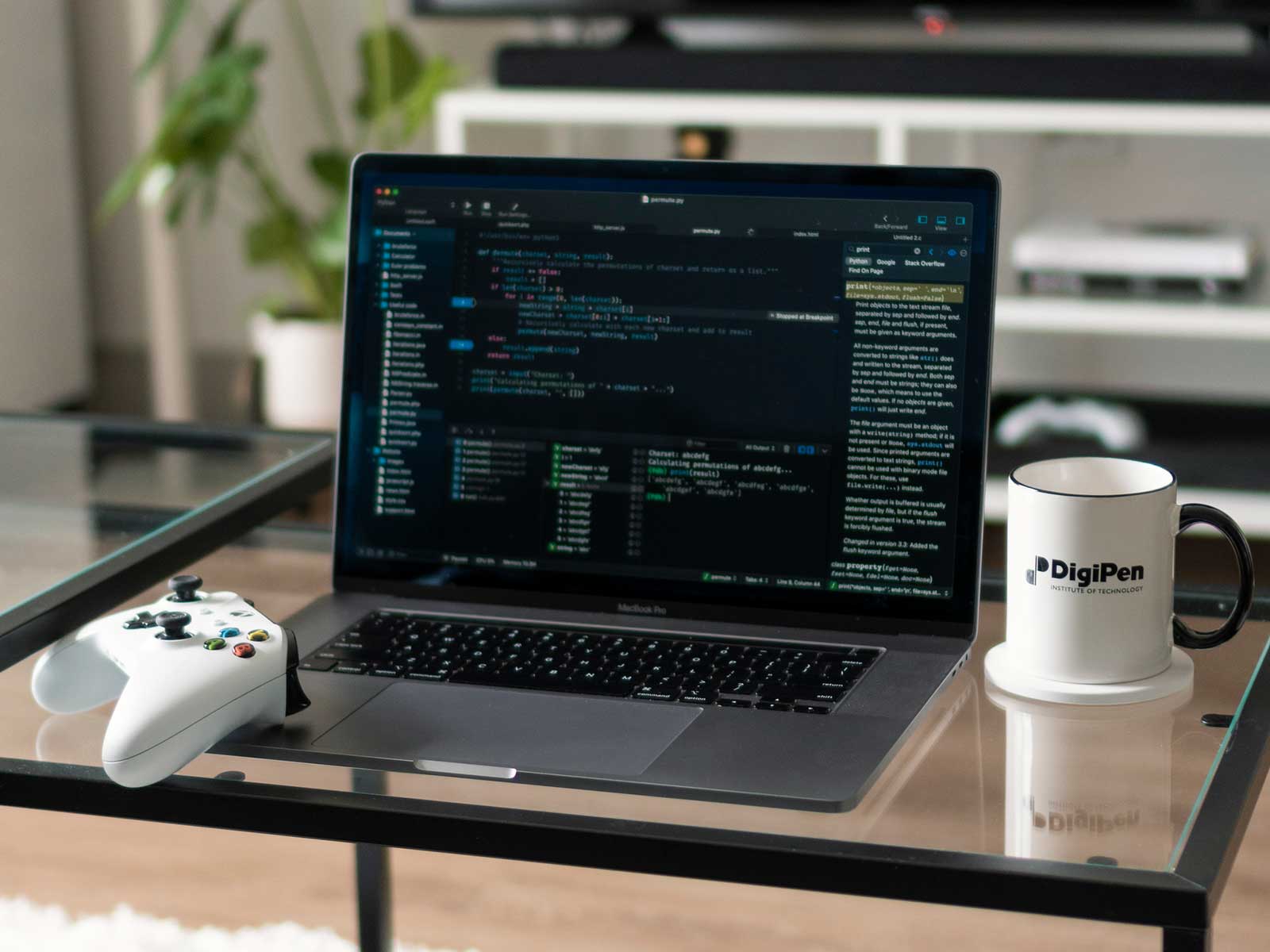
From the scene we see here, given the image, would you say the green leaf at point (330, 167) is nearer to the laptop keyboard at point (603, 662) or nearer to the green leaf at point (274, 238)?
the green leaf at point (274, 238)

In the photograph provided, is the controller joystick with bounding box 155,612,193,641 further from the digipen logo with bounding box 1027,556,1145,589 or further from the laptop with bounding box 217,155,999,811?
the digipen logo with bounding box 1027,556,1145,589

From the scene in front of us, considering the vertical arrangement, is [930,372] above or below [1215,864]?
above

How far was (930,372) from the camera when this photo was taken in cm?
86

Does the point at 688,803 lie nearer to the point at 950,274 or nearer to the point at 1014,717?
the point at 1014,717

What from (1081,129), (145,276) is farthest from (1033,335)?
(145,276)

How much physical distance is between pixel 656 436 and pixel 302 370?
1.86 meters

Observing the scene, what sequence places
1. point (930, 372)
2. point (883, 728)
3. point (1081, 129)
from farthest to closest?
point (1081, 129) < point (930, 372) < point (883, 728)

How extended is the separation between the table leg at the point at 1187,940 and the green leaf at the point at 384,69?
7.30 feet

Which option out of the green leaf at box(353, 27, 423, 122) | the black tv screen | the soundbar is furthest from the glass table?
→ the green leaf at box(353, 27, 423, 122)

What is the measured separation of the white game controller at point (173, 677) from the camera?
694mm

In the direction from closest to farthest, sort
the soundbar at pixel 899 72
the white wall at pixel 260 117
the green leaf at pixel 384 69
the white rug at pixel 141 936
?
1. the white rug at pixel 141 936
2. the soundbar at pixel 899 72
3. the green leaf at pixel 384 69
4. the white wall at pixel 260 117

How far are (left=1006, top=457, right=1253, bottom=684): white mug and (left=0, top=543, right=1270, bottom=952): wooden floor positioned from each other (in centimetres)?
67

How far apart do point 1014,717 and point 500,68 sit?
180cm

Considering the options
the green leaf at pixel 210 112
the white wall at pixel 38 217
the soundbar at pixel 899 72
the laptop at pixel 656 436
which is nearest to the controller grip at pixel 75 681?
the laptop at pixel 656 436
